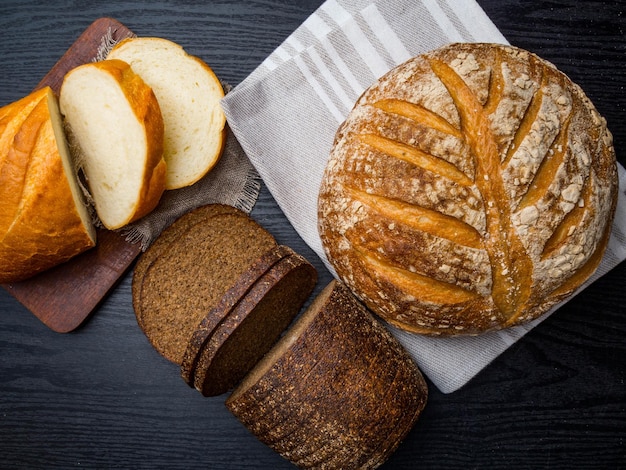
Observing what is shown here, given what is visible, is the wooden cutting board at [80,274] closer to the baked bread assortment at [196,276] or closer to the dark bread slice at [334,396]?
the baked bread assortment at [196,276]

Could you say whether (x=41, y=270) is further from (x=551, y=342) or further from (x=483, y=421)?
(x=551, y=342)

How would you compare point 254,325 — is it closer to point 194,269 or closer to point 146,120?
point 194,269

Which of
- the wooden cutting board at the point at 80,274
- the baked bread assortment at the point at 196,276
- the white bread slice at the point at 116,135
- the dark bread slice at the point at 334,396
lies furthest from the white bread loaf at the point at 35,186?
the dark bread slice at the point at 334,396

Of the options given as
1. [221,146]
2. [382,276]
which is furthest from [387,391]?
[221,146]

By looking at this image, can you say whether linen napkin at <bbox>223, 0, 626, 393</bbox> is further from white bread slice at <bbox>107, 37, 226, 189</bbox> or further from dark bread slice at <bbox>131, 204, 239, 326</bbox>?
dark bread slice at <bbox>131, 204, 239, 326</bbox>

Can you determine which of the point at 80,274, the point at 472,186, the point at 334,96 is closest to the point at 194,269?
the point at 80,274

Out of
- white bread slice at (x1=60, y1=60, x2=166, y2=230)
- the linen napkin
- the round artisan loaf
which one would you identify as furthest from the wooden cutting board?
the round artisan loaf
